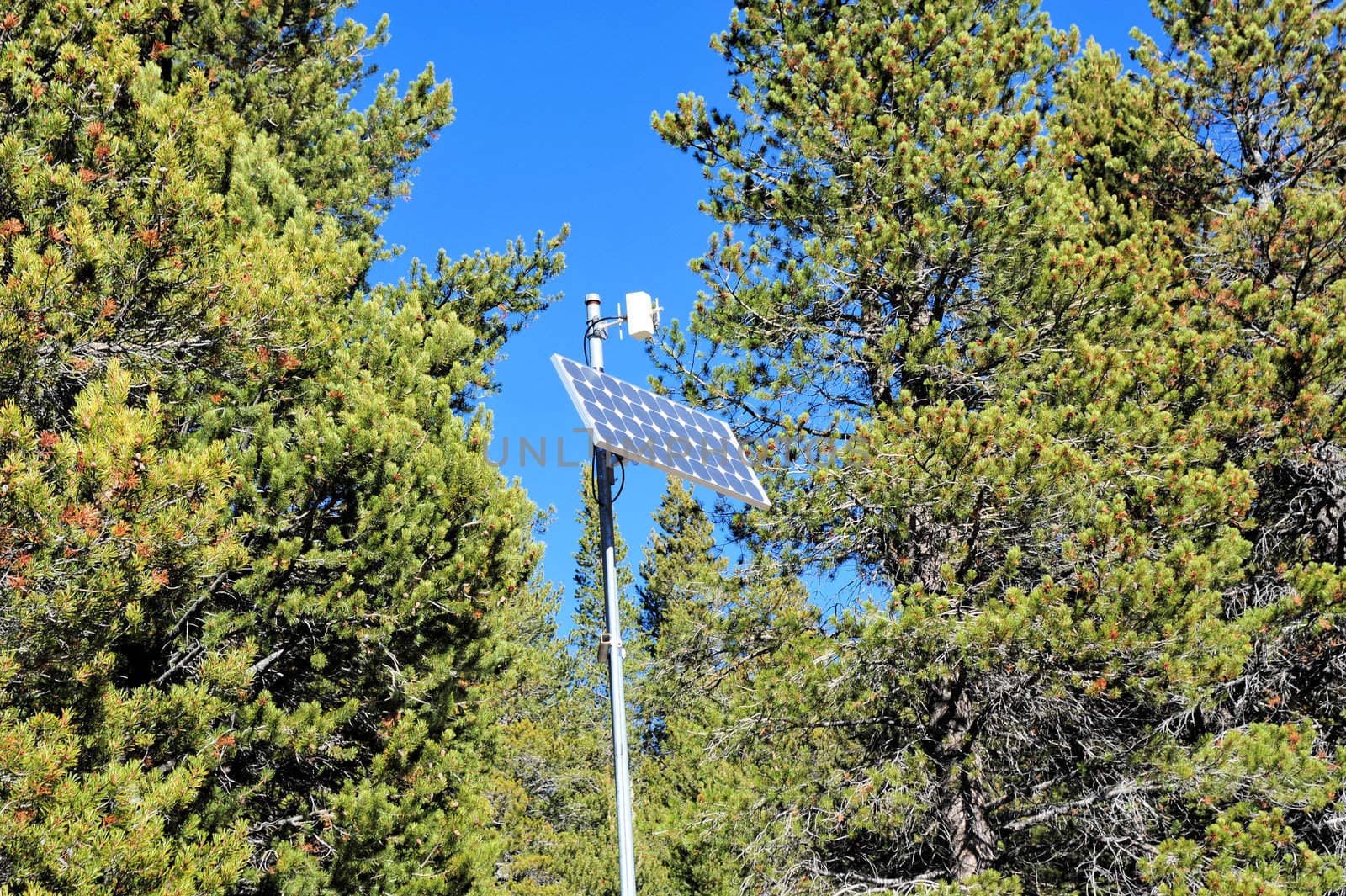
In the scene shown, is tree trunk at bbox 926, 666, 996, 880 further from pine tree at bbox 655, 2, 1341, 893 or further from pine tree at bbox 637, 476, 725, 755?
pine tree at bbox 637, 476, 725, 755

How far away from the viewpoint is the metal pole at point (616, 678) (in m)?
4.05

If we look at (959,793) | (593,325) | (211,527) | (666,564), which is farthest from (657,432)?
(666,564)

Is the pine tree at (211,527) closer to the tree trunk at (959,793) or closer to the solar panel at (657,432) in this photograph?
the solar panel at (657,432)

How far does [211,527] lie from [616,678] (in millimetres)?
2805

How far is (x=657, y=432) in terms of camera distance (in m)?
5.65

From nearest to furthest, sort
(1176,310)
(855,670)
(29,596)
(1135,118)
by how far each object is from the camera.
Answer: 1. (29,596)
2. (855,670)
3. (1176,310)
4. (1135,118)

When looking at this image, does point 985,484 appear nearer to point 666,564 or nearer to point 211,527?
point 211,527

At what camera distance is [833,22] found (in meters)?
9.84

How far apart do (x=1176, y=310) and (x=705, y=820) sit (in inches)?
256

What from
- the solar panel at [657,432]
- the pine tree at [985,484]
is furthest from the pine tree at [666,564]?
the solar panel at [657,432]

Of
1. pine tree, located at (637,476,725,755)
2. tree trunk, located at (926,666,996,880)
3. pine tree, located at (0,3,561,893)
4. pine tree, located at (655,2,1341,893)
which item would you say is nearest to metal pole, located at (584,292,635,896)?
pine tree, located at (0,3,561,893)

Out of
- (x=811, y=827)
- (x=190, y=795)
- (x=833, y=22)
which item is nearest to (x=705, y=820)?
(x=811, y=827)

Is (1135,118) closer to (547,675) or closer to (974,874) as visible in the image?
(974,874)

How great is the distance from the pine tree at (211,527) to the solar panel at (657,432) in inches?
75.3
